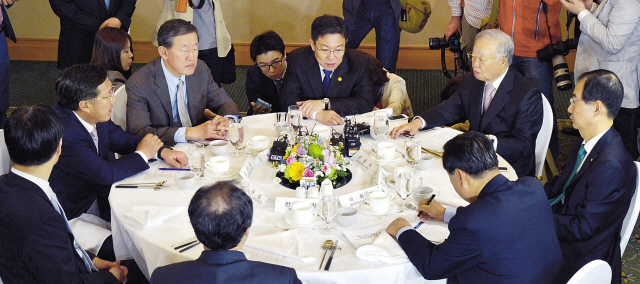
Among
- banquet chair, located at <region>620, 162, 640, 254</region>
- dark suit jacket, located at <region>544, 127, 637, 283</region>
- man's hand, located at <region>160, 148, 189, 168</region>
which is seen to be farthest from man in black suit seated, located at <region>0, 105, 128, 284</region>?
banquet chair, located at <region>620, 162, 640, 254</region>

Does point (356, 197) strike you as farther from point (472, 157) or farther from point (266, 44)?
point (266, 44)

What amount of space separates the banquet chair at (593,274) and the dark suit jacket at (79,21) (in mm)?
4321

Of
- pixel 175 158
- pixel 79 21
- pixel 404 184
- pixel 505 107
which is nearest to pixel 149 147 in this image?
pixel 175 158

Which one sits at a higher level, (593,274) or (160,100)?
(160,100)

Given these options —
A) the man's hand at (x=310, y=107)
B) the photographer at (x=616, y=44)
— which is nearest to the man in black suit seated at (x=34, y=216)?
the man's hand at (x=310, y=107)

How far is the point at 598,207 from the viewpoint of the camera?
7.23 ft

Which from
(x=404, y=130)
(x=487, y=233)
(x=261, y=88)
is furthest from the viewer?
(x=261, y=88)

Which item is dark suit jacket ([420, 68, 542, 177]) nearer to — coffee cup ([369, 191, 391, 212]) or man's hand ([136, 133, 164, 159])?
coffee cup ([369, 191, 391, 212])

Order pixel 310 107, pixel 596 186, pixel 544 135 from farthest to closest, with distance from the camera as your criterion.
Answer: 1. pixel 310 107
2. pixel 544 135
3. pixel 596 186

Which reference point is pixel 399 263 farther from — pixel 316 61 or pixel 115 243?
pixel 316 61

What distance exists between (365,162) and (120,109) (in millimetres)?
1579

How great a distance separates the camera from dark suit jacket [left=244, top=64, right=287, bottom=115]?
13.5 ft

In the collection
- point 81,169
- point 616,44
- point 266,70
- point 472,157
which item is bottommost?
point 81,169

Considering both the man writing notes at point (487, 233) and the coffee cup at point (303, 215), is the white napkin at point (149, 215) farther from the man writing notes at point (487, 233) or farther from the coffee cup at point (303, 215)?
Answer: the man writing notes at point (487, 233)
